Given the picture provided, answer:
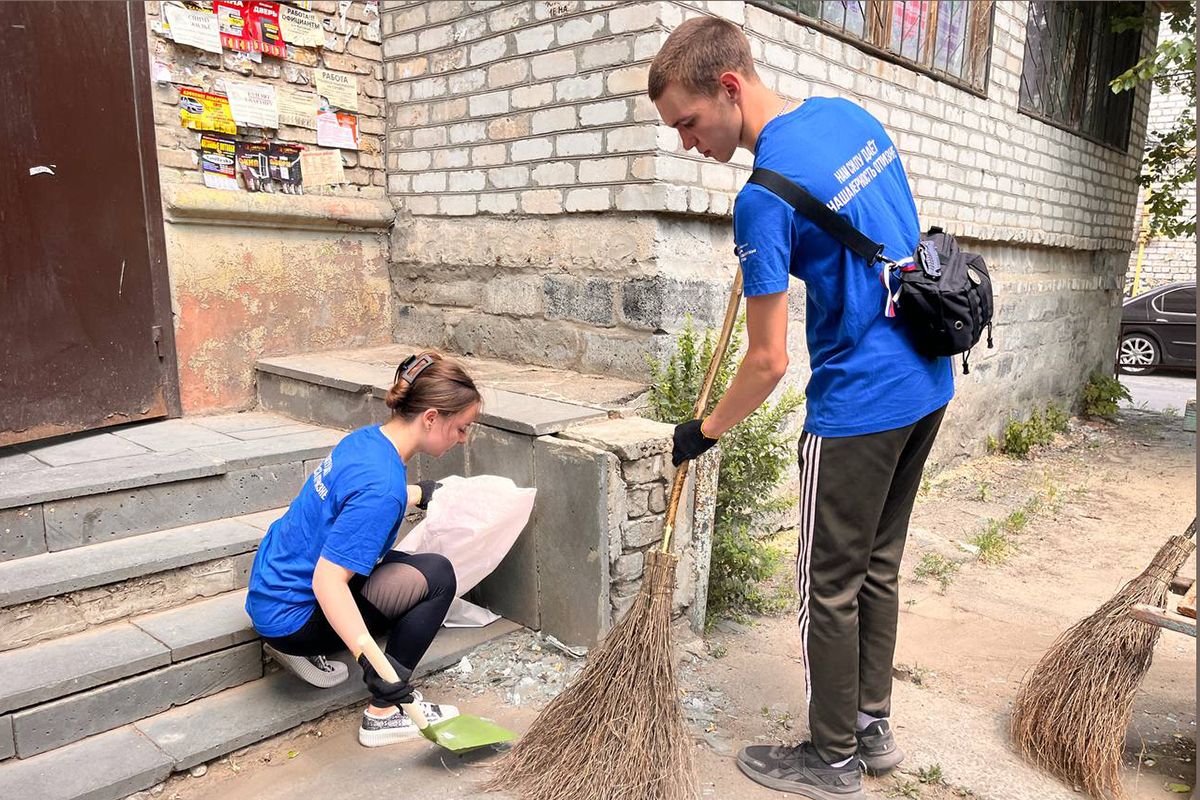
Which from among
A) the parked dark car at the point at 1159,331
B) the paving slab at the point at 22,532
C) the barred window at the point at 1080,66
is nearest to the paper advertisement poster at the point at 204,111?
the paving slab at the point at 22,532

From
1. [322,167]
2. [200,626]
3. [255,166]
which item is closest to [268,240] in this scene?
[255,166]

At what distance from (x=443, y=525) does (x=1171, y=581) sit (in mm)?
2365

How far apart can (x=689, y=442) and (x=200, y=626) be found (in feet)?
5.65

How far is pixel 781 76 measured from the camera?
4.27 meters

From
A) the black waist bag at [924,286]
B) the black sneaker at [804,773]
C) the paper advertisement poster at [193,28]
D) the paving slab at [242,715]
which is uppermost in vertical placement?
the paper advertisement poster at [193,28]

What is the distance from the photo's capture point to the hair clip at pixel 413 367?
7.98ft

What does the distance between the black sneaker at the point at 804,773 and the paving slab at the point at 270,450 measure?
217cm

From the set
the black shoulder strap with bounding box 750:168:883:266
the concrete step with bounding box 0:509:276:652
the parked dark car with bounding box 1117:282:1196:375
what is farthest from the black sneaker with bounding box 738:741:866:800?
the parked dark car with bounding box 1117:282:1196:375

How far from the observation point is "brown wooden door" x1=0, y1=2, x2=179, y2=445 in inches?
136

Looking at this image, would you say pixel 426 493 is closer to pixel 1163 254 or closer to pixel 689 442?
pixel 689 442

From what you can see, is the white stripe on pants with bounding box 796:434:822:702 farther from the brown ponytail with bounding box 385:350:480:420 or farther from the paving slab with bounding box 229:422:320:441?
the paving slab with bounding box 229:422:320:441

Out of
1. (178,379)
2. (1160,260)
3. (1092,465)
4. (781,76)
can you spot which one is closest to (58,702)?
(178,379)

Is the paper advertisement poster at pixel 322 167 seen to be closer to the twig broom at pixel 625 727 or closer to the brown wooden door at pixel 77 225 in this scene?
the brown wooden door at pixel 77 225

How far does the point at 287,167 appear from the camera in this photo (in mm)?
4434
